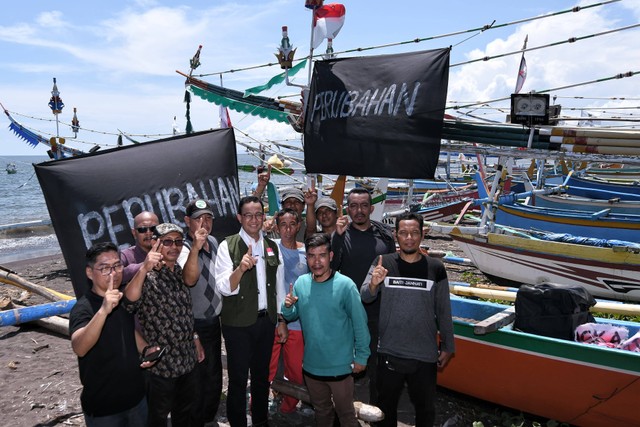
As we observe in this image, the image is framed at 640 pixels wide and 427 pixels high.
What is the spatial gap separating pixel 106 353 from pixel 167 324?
56 cm

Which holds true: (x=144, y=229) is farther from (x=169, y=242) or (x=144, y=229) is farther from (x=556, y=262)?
(x=556, y=262)

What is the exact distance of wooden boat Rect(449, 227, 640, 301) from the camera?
9266 millimetres

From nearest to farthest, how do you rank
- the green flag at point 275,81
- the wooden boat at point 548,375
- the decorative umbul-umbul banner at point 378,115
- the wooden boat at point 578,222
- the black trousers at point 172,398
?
1. the black trousers at point 172,398
2. the wooden boat at point 548,375
3. the decorative umbul-umbul banner at point 378,115
4. the green flag at point 275,81
5. the wooden boat at point 578,222

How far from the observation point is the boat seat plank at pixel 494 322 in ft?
15.4

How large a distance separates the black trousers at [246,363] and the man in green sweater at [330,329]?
51 centimetres

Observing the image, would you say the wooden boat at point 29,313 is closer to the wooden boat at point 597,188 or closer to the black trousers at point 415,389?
the black trousers at point 415,389

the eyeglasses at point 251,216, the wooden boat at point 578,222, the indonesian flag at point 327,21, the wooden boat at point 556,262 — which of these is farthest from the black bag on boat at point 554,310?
the wooden boat at point 578,222

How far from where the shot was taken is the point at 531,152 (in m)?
5.45

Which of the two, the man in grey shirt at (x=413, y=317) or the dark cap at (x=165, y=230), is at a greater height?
the dark cap at (x=165, y=230)

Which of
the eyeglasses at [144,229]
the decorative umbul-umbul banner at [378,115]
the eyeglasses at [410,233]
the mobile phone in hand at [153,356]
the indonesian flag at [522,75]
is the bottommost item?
the mobile phone in hand at [153,356]

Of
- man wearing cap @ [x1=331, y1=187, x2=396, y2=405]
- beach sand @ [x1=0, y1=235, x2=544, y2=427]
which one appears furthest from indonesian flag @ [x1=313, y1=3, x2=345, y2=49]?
beach sand @ [x1=0, y1=235, x2=544, y2=427]

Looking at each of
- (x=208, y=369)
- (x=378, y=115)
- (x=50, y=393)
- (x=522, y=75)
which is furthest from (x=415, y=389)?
(x=522, y=75)

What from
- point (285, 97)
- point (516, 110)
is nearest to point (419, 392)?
point (516, 110)

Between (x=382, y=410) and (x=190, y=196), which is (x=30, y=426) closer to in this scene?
(x=190, y=196)
